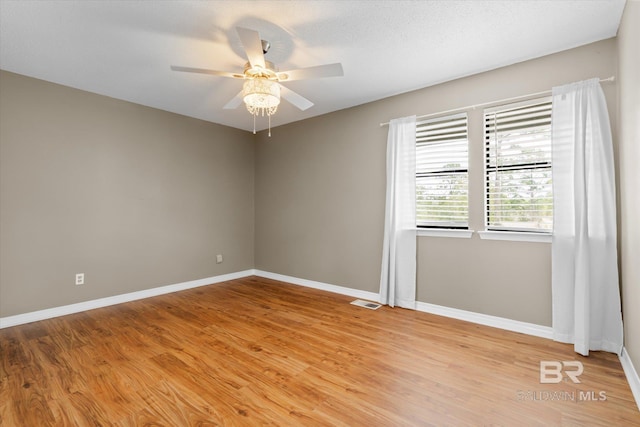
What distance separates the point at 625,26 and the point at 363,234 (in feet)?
9.89

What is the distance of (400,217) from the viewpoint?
3.70 m

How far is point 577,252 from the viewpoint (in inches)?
100

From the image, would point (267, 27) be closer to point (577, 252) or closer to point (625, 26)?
point (625, 26)

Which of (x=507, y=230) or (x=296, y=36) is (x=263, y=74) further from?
(x=507, y=230)

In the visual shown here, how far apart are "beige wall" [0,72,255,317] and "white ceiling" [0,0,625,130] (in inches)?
19.3

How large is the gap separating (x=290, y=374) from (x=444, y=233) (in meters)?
2.24

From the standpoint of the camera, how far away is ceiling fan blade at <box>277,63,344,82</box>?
229 centimetres

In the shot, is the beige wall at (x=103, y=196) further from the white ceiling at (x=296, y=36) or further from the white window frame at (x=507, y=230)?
the white window frame at (x=507, y=230)

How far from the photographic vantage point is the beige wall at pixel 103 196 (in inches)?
127

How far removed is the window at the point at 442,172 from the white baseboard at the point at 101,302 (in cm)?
340

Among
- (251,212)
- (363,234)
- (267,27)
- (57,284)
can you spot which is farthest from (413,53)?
(57,284)
